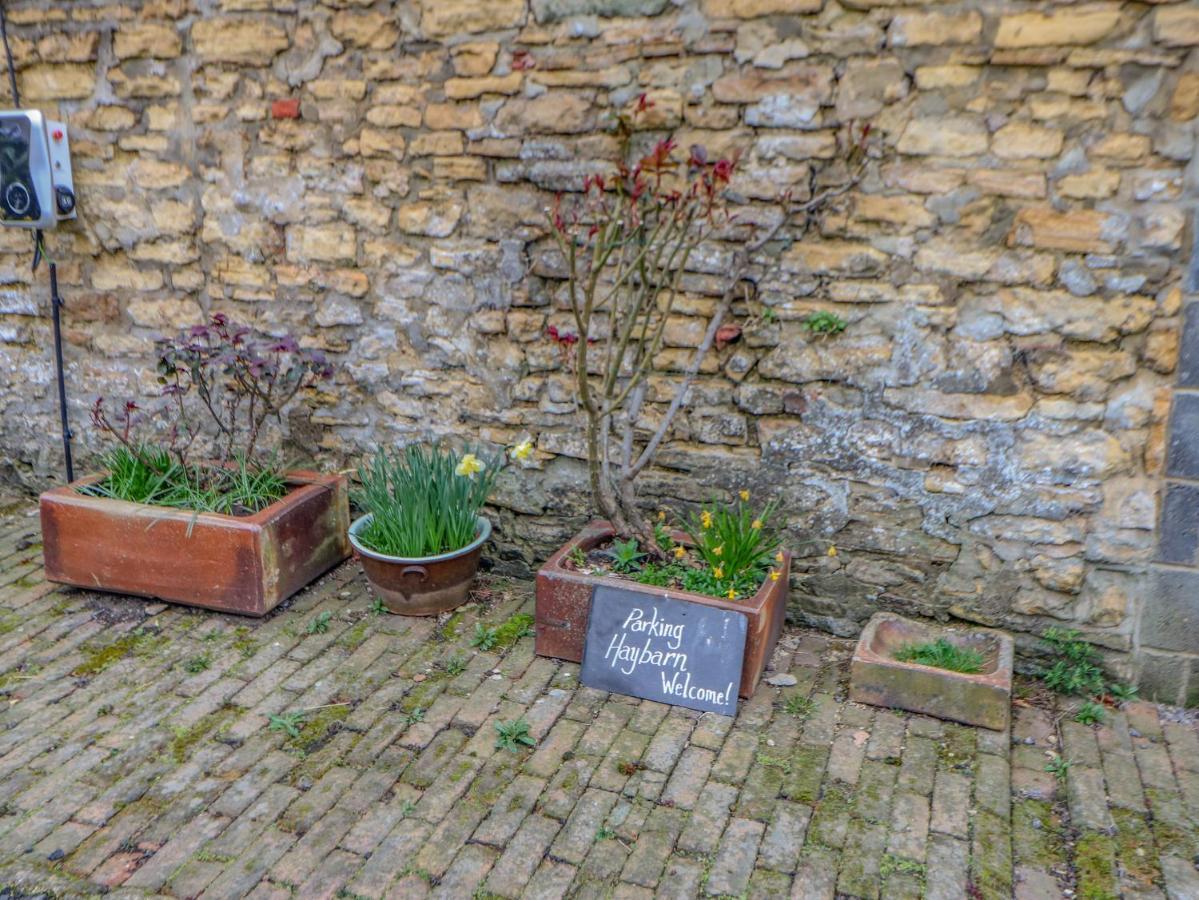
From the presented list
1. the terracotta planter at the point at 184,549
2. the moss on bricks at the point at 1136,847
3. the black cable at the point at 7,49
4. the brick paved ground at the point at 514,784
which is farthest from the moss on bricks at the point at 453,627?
the black cable at the point at 7,49

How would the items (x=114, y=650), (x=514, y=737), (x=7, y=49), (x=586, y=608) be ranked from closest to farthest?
(x=514, y=737) < (x=586, y=608) < (x=114, y=650) < (x=7, y=49)

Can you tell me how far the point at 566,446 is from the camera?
12.9 ft

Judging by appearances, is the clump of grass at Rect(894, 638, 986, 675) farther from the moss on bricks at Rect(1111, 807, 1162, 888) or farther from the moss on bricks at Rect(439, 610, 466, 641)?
the moss on bricks at Rect(439, 610, 466, 641)

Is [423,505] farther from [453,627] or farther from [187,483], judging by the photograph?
[187,483]

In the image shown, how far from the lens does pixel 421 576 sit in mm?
3746

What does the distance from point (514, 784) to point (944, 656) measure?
1484 mm

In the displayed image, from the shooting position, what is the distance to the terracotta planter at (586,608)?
327 centimetres

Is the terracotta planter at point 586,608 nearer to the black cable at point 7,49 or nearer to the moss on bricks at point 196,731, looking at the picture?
the moss on bricks at point 196,731

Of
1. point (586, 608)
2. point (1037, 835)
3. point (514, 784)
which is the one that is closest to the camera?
point (1037, 835)

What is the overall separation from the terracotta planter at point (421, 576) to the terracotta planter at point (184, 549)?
0.28 meters

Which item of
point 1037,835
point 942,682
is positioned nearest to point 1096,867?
point 1037,835

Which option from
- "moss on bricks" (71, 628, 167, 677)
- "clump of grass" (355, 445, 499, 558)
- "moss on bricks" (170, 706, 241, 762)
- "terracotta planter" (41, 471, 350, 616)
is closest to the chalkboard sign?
"clump of grass" (355, 445, 499, 558)

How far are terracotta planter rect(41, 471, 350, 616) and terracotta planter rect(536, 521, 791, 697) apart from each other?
1.08 metres

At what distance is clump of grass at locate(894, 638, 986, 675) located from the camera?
3.27 metres
